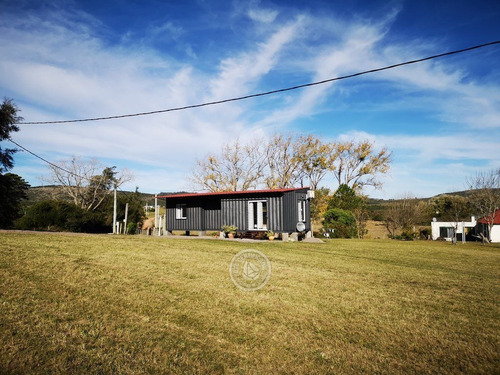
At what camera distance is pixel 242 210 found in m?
18.3

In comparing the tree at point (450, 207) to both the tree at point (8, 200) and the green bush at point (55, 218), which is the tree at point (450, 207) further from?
the tree at point (8, 200)

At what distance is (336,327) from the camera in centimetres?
441

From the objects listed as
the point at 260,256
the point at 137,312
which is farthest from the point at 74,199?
the point at 137,312

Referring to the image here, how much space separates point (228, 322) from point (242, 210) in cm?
1386

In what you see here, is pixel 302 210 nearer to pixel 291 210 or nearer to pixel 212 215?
pixel 291 210

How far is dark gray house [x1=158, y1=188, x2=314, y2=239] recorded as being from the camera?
17.3 meters

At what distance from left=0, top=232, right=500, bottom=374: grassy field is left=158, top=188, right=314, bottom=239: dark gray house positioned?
9.69m

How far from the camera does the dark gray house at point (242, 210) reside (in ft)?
56.9

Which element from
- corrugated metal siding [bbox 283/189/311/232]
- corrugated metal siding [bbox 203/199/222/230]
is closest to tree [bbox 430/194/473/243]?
corrugated metal siding [bbox 283/189/311/232]

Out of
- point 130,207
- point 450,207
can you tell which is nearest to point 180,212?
point 130,207

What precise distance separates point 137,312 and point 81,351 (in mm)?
1276

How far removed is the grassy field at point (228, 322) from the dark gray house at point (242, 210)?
9692mm

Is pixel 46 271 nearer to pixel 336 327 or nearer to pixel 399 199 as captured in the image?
pixel 336 327

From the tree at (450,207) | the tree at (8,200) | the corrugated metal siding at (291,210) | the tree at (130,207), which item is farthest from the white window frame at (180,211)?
the tree at (450,207)
